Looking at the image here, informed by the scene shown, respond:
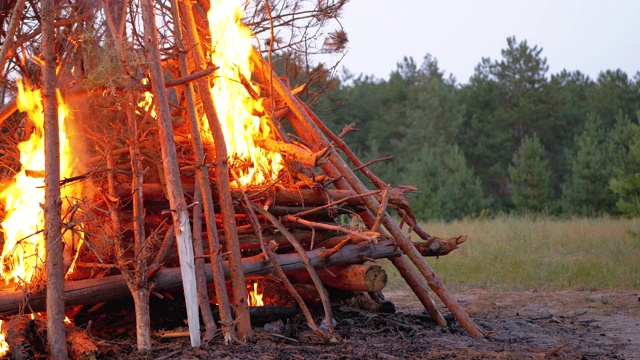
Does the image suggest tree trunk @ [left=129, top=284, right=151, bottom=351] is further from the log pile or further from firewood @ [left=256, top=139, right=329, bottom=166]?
firewood @ [left=256, top=139, right=329, bottom=166]

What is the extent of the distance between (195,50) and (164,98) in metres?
0.80

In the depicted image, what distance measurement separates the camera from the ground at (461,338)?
5.09m

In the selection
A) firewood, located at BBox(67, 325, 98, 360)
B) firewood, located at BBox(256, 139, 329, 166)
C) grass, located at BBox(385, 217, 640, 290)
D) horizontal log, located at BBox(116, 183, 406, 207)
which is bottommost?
grass, located at BBox(385, 217, 640, 290)

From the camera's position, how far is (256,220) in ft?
19.5

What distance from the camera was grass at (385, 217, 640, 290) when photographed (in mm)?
10008

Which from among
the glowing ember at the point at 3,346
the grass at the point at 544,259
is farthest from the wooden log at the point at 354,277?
the grass at the point at 544,259

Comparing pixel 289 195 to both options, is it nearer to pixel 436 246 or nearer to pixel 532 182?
pixel 436 246

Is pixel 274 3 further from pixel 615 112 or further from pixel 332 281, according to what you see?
pixel 615 112

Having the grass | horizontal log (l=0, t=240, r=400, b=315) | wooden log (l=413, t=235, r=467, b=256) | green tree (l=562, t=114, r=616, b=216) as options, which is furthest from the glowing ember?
green tree (l=562, t=114, r=616, b=216)

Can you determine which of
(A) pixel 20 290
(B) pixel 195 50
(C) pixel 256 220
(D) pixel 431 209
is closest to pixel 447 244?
(C) pixel 256 220

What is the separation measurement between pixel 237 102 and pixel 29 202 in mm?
1800

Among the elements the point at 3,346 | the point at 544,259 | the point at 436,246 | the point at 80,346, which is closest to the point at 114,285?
the point at 80,346

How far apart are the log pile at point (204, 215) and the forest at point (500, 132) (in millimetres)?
20358

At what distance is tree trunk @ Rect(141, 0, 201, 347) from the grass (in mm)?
5482
